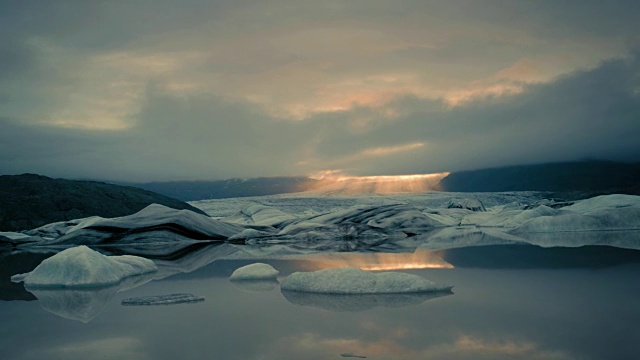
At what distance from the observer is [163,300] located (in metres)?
4.98

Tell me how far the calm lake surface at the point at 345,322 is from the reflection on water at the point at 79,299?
12 mm

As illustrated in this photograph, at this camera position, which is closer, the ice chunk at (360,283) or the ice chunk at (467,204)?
the ice chunk at (360,283)

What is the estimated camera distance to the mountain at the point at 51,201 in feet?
69.8

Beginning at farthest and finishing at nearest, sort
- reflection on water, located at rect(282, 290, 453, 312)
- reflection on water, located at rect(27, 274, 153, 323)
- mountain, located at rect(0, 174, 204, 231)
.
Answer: mountain, located at rect(0, 174, 204, 231) < reflection on water, located at rect(27, 274, 153, 323) < reflection on water, located at rect(282, 290, 453, 312)

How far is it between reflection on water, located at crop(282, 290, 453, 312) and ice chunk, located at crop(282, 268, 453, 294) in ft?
0.37

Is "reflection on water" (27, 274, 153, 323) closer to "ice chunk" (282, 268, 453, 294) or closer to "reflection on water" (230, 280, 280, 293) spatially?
"reflection on water" (230, 280, 280, 293)

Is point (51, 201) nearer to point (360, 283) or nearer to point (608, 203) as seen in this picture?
point (360, 283)

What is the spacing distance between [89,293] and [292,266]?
2.97m

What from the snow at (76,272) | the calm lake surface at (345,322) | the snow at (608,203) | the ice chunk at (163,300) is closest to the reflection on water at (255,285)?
the calm lake surface at (345,322)

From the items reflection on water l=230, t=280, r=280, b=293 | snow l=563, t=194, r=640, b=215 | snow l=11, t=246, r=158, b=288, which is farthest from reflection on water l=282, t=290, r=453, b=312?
snow l=563, t=194, r=640, b=215

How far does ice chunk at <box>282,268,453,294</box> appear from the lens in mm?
5082

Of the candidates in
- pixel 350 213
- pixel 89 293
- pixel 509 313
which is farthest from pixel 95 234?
pixel 509 313

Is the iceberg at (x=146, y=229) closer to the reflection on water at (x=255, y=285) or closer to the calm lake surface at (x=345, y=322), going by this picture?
the calm lake surface at (x=345, y=322)

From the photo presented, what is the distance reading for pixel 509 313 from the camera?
4070mm
